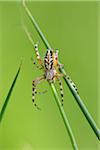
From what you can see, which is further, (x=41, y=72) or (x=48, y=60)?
(x=41, y=72)

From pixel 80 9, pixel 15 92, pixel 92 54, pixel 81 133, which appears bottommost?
pixel 81 133

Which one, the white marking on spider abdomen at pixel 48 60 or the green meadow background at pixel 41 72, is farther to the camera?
the green meadow background at pixel 41 72

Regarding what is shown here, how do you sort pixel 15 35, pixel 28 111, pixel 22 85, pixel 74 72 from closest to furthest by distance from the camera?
pixel 28 111, pixel 22 85, pixel 74 72, pixel 15 35

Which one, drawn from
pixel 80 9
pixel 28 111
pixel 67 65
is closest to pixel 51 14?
pixel 80 9

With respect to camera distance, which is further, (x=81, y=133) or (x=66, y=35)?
(x=66, y=35)

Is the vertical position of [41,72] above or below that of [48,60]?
above

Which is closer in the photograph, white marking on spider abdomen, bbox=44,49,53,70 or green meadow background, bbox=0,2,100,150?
white marking on spider abdomen, bbox=44,49,53,70

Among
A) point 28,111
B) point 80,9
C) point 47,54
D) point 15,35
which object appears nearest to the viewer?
point 47,54

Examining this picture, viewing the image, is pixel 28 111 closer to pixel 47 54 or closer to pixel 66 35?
pixel 47 54
